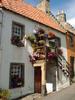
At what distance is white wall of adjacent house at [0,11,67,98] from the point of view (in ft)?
46.2

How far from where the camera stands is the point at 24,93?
15477mm

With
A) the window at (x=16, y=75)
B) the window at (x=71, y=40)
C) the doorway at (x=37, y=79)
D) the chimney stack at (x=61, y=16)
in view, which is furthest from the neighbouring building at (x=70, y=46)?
the window at (x=16, y=75)

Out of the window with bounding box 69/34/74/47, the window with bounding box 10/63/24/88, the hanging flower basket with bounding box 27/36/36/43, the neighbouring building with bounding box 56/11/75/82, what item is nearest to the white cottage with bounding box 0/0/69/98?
the window with bounding box 10/63/24/88

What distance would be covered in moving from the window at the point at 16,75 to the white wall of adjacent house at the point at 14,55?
29cm

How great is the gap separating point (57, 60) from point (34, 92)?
138 inches

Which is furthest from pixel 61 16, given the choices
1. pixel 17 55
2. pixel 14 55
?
pixel 14 55

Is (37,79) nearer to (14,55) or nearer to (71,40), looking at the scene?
(14,55)

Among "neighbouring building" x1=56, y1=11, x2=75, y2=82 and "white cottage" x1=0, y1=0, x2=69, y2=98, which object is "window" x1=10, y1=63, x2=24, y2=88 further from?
"neighbouring building" x1=56, y1=11, x2=75, y2=82

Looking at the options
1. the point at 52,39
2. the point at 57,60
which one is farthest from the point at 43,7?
the point at 57,60

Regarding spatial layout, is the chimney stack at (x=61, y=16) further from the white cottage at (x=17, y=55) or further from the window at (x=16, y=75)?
the window at (x=16, y=75)

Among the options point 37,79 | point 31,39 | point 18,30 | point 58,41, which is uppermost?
point 18,30

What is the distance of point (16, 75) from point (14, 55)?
1507mm

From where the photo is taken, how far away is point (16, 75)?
1522cm

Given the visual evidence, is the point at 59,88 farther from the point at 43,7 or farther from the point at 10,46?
the point at 43,7
